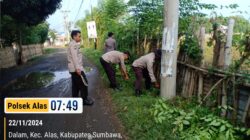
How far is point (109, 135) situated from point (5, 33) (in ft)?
55.0

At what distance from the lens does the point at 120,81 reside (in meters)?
10.6

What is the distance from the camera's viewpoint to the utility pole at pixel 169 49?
7.27m

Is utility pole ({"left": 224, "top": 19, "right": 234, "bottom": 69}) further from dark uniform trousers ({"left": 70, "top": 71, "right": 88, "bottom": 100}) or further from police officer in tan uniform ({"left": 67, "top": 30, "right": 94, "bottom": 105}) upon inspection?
dark uniform trousers ({"left": 70, "top": 71, "right": 88, "bottom": 100})

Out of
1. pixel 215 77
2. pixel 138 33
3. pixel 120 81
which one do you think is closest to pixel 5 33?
pixel 138 33

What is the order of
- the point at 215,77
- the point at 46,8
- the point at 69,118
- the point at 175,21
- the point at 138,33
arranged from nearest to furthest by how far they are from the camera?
the point at 215,77 → the point at 69,118 → the point at 175,21 → the point at 138,33 → the point at 46,8

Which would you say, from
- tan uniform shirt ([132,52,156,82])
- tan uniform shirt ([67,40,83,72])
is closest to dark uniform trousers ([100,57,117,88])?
tan uniform shirt ([132,52,156,82])


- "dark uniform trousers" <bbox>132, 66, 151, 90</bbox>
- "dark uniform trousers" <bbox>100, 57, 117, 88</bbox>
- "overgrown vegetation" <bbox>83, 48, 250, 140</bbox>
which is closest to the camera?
"overgrown vegetation" <bbox>83, 48, 250, 140</bbox>

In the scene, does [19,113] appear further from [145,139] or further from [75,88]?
[145,139]

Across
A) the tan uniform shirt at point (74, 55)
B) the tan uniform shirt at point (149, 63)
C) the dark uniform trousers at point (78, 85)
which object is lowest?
the dark uniform trousers at point (78, 85)

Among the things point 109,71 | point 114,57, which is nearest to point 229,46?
point 114,57

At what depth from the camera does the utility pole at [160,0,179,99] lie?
286 inches
